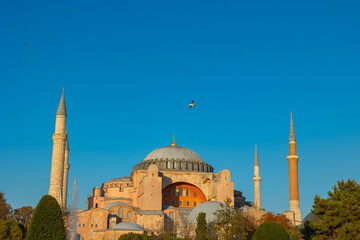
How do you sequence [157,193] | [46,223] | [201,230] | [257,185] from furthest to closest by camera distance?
[257,185] → [157,193] → [201,230] → [46,223]

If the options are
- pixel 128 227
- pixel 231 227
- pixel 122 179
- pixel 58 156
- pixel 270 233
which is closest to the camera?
pixel 270 233

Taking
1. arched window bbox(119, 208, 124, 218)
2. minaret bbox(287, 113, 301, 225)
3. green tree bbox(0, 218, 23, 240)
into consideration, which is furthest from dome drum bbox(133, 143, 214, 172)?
green tree bbox(0, 218, 23, 240)

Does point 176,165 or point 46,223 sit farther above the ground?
point 176,165

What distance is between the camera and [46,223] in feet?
66.0

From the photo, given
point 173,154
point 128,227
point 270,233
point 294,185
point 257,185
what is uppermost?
point 173,154

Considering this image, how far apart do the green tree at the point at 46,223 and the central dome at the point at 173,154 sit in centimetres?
2271

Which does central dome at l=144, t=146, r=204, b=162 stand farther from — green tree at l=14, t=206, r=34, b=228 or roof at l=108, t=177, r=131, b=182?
green tree at l=14, t=206, r=34, b=228

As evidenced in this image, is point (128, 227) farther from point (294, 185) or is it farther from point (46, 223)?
point (294, 185)

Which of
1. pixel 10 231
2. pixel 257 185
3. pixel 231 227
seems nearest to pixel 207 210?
pixel 231 227

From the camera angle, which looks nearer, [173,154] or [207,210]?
[207,210]

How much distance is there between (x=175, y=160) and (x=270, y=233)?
771 inches

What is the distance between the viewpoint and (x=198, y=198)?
135 ft

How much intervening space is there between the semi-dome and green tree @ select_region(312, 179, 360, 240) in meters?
18.2

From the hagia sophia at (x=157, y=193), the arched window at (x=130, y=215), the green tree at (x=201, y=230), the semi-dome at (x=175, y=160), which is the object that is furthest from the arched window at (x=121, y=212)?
the green tree at (x=201, y=230)
